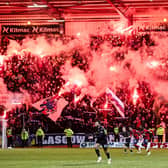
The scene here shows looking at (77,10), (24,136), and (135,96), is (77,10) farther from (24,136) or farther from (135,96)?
(24,136)

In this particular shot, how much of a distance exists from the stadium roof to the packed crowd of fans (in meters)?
2.56

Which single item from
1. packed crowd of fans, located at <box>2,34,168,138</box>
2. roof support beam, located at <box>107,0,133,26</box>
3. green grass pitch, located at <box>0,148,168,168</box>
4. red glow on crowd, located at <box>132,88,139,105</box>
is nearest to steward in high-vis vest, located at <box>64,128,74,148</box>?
packed crowd of fans, located at <box>2,34,168,138</box>

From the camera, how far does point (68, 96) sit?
44875 millimetres

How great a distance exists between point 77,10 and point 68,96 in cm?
934

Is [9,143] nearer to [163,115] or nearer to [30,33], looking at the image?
[30,33]

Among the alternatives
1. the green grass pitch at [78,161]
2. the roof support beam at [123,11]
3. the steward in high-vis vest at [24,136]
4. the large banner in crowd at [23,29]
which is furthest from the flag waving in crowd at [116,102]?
the green grass pitch at [78,161]

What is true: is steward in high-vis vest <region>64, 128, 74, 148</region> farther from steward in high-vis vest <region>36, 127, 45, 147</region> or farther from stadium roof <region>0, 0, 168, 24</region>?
stadium roof <region>0, 0, 168, 24</region>

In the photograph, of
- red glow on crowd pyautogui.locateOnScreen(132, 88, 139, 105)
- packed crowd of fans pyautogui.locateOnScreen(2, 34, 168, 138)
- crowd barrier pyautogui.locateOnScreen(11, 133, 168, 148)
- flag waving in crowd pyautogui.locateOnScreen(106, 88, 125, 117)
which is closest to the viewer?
flag waving in crowd pyautogui.locateOnScreen(106, 88, 125, 117)

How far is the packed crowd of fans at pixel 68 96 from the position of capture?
4156cm

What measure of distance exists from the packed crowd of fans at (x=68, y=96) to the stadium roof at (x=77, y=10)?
101 inches

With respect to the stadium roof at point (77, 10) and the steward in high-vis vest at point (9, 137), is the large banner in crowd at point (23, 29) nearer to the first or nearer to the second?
the stadium roof at point (77, 10)

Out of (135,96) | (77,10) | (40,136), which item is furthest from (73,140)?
(77,10)

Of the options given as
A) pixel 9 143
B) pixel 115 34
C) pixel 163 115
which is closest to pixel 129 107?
pixel 163 115

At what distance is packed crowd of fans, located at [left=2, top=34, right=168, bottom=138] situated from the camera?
41562mm
